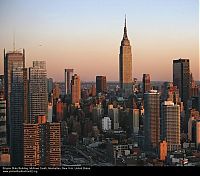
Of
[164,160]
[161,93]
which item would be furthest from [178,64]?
[164,160]

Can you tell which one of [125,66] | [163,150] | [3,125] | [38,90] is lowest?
[163,150]

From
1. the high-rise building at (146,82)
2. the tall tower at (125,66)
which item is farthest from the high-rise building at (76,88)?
the high-rise building at (146,82)

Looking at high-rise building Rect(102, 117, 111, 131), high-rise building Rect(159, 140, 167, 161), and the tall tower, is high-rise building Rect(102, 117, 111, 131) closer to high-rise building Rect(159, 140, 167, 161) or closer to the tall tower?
the tall tower

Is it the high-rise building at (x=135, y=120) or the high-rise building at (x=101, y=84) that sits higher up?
the high-rise building at (x=101, y=84)

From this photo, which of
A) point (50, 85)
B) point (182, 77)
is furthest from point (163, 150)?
point (50, 85)

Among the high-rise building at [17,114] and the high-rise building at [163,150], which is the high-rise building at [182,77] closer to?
the high-rise building at [163,150]

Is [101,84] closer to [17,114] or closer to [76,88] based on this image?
[76,88]
